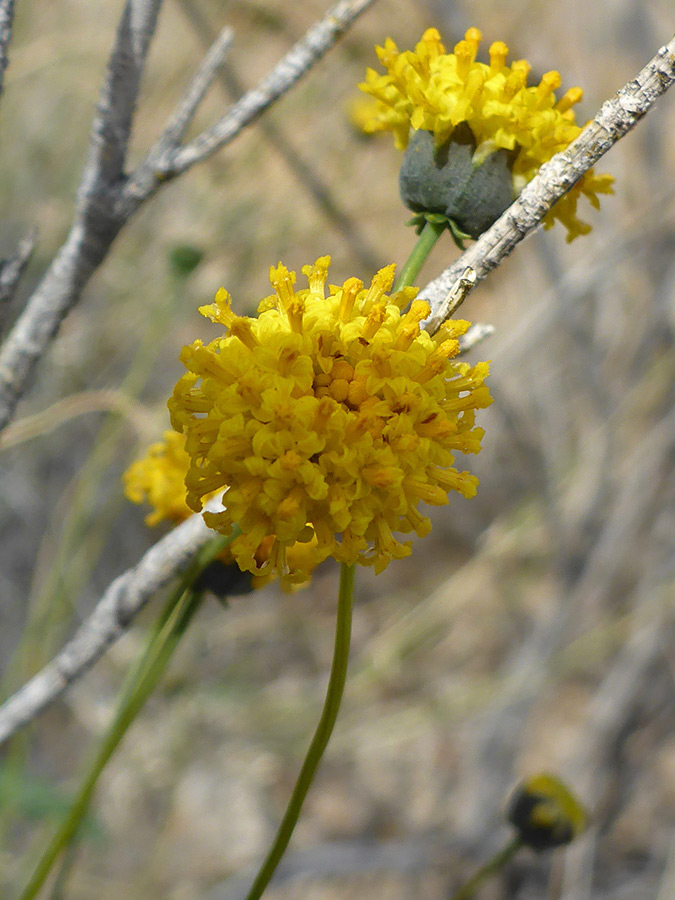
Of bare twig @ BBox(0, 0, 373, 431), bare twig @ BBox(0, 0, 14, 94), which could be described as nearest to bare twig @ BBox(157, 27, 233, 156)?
bare twig @ BBox(0, 0, 373, 431)

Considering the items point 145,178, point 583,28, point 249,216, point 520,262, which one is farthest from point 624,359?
point 145,178

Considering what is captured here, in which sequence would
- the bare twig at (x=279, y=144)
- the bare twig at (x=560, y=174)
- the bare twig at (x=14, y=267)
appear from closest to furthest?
the bare twig at (x=560, y=174) < the bare twig at (x=14, y=267) < the bare twig at (x=279, y=144)

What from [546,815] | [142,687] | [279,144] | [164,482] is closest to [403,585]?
[546,815]

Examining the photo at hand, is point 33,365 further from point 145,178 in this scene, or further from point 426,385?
point 426,385

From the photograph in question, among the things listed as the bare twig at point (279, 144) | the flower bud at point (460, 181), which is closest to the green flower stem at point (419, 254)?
the flower bud at point (460, 181)

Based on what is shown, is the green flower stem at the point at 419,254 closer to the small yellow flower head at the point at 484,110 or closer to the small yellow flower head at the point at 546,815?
the small yellow flower head at the point at 484,110

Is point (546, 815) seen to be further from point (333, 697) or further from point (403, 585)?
point (403, 585)
